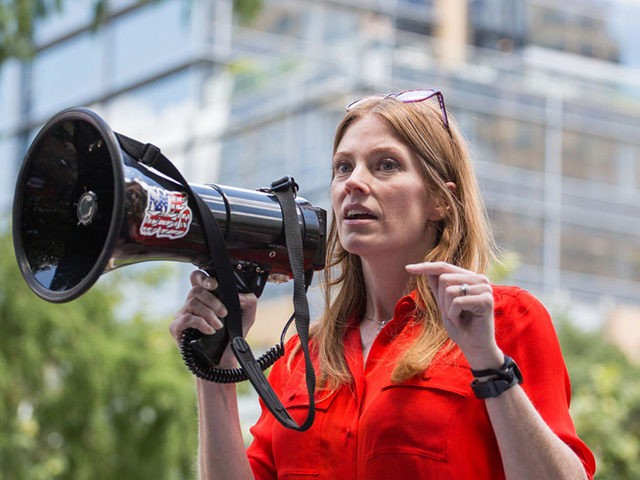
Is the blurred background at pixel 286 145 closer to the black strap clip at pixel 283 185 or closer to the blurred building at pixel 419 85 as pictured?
the blurred building at pixel 419 85

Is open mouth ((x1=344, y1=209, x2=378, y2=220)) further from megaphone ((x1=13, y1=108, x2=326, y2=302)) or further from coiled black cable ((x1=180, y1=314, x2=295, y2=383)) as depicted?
coiled black cable ((x1=180, y1=314, x2=295, y2=383))

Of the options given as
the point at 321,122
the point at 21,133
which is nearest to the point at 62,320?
the point at 321,122

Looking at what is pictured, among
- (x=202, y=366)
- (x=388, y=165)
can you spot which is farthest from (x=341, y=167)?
(x=202, y=366)

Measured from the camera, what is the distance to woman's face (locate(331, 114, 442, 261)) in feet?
10.7

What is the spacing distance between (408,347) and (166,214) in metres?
0.65

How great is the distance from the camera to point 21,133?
→ 3278cm

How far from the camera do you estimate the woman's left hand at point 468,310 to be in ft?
9.31

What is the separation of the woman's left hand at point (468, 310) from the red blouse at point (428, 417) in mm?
201

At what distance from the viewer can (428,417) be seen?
3.06 m

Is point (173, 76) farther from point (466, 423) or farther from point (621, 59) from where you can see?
point (466, 423)

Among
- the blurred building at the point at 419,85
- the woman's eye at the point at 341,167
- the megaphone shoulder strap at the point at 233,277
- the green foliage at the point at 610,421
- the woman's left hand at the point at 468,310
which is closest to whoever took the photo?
the woman's left hand at the point at 468,310

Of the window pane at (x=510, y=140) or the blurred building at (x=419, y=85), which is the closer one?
the blurred building at (x=419, y=85)

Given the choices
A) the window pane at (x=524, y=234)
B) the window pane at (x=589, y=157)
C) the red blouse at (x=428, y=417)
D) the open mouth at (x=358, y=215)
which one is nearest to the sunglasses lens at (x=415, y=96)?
the open mouth at (x=358, y=215)

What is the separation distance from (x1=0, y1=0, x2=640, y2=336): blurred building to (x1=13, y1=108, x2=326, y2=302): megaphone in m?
15.6
